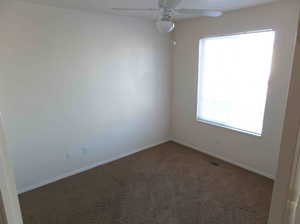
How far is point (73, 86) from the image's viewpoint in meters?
3.11

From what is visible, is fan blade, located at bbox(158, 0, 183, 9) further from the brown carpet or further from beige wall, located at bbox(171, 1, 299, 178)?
the brown carpet

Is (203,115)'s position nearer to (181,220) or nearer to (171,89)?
(171,89)

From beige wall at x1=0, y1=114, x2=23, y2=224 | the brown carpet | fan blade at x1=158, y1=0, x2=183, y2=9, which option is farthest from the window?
beige wall at x1=0, y1=114, x2=23, y2=224

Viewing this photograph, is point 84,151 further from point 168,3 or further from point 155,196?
point 168,3

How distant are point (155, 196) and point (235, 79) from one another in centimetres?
233

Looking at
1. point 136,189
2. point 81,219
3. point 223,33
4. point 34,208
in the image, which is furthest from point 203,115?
point 34,208

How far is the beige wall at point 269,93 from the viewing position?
2686 mm

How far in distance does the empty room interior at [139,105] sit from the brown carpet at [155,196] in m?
0.02

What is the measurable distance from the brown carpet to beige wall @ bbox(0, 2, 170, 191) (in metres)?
0.45

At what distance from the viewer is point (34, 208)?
8.44ft

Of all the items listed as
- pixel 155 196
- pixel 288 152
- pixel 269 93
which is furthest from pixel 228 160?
pixel 288 152

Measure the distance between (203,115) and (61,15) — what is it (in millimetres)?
3040

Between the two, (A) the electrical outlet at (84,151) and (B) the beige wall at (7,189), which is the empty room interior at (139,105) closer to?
(A) the electrical outlet at (84,151)

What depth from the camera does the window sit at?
299cm
